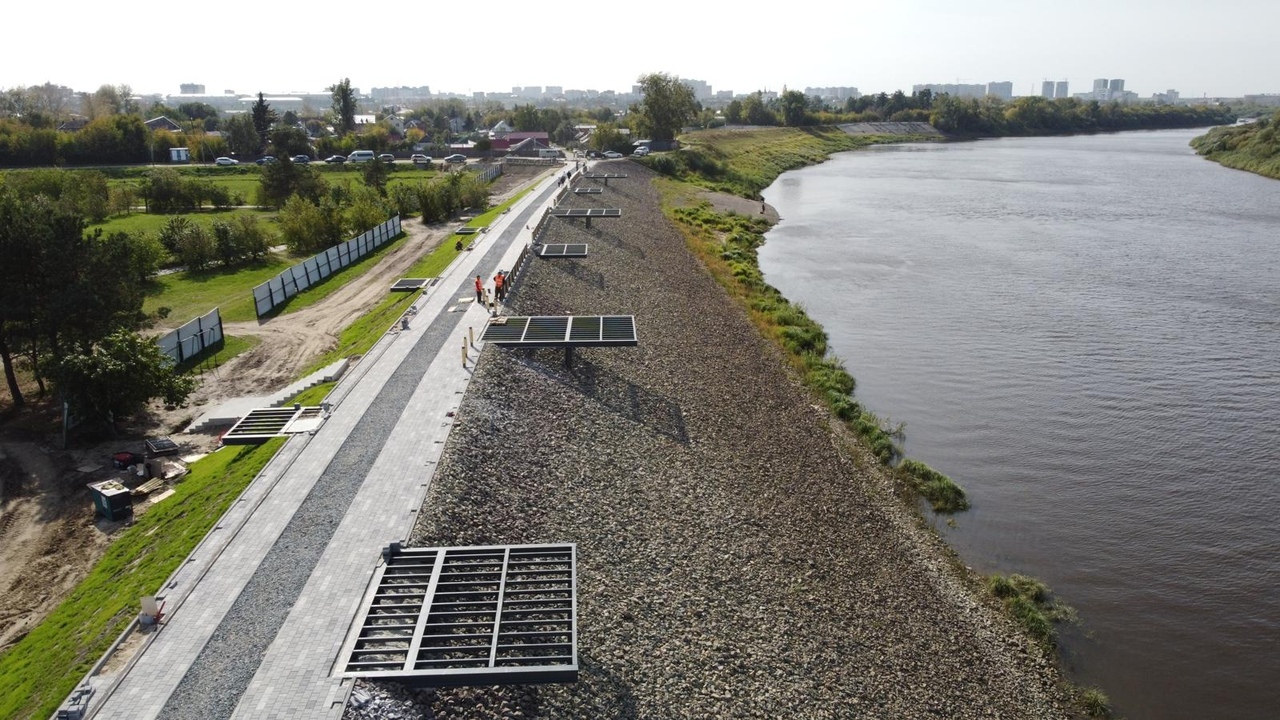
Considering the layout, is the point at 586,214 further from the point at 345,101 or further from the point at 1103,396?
the point at 345,101

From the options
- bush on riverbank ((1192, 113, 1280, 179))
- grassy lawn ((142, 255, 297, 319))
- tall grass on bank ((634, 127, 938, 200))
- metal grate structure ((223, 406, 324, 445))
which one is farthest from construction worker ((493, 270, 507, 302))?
bush on riverbank ((1192, 113, 1280, 179))

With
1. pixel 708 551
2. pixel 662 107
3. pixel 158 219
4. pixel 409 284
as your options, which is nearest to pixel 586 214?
pixel 409 284

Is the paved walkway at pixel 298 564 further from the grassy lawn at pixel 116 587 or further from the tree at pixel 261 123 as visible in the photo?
the tree at pixel 261 123

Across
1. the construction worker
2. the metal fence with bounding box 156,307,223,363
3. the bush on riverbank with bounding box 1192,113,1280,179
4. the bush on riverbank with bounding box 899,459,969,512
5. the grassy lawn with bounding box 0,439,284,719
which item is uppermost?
the bush on riverbank with bounding box 1192,113,1280,179

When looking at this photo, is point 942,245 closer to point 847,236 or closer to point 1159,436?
point 847,236

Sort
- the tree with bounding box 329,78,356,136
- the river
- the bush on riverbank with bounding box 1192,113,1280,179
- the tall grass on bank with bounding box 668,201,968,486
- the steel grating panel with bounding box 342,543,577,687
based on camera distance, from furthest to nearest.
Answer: the tree with bounding box 329,78,356,136
the bush on riverbank with bounding box 1192,113,1280,179
the tall grass on bank with bounding box 668,201,968,486
the river
the steel grating panel with bounding box 342,543,577,687

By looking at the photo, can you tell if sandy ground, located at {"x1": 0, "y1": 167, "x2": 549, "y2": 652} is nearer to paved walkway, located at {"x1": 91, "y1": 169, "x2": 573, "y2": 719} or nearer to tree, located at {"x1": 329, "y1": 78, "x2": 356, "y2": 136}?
paved walkway, located at {"x1": 91, "y1": 169, "x2": 573, "y2": 719}
